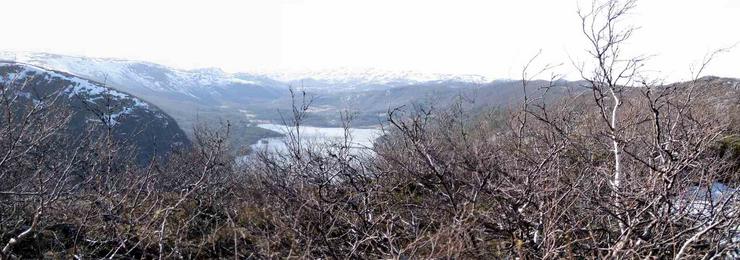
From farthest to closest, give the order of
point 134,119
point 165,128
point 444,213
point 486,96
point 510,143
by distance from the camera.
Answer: point 486,96 < point 165,128 < point 134,119 < point 510,143 < point 444,213

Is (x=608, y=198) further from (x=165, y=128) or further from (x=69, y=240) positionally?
(x=165, y=128)

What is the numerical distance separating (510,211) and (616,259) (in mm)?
996

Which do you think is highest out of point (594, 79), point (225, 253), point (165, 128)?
point (594, 79)

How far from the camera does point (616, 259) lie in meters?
3.16

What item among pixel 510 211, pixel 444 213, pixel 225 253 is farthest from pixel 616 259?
pixel 225 253

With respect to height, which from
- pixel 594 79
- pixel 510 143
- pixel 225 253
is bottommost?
pixel 225 253

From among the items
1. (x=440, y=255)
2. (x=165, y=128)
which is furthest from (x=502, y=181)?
(x=165, y=128)

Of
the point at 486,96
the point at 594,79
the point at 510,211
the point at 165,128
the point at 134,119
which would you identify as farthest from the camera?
the point at 486,96

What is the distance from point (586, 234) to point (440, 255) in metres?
1.88

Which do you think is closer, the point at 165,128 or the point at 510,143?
the point at 510,143

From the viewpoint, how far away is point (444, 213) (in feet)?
14.3

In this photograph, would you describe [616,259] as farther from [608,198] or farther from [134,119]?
[134,119]

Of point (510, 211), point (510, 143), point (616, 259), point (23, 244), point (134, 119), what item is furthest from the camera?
point (134, 119)

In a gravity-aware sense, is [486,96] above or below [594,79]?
below
